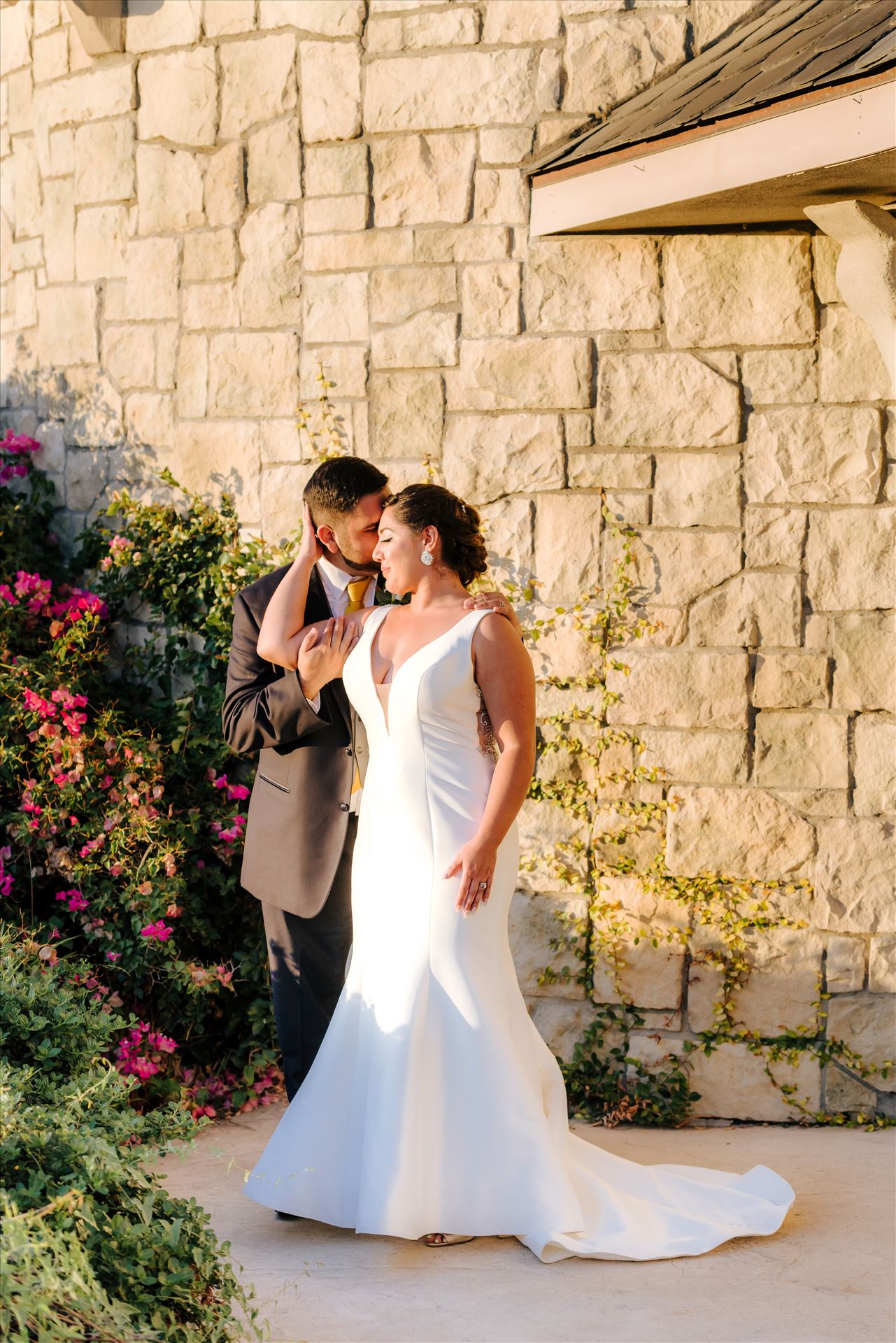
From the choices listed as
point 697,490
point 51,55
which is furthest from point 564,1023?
point 51,55

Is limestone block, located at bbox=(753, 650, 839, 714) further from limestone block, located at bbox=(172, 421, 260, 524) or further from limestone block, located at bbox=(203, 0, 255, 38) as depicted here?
limestone block, located at bbox=(203, 0, 255, 38)

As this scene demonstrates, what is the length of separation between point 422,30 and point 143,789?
9.19 feet

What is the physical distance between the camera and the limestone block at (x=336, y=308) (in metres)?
4.38

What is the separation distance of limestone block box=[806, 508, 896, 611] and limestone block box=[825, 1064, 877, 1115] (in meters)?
1.53

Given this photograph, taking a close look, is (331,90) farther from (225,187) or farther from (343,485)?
(343,485)

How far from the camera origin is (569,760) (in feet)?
13.8

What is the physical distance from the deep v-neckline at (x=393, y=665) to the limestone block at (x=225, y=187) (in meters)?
2.13

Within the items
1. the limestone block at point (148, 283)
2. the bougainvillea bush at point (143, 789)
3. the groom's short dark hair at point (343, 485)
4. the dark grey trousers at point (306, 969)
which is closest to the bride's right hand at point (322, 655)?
the groom's short dark hair at point (343, 485)

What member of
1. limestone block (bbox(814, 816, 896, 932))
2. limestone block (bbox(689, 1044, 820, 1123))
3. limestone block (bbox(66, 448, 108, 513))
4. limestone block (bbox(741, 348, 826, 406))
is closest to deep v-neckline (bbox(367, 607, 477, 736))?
limestone block (bbox(741, 348, 826, 406))

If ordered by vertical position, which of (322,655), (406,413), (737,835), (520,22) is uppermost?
(520,22)

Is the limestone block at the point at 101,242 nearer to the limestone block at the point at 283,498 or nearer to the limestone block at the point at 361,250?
the limestone block at the point at 361,250

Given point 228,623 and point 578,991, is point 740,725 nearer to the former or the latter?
point 578,991

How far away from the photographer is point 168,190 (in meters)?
4.70

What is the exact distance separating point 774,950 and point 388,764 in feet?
5.46
